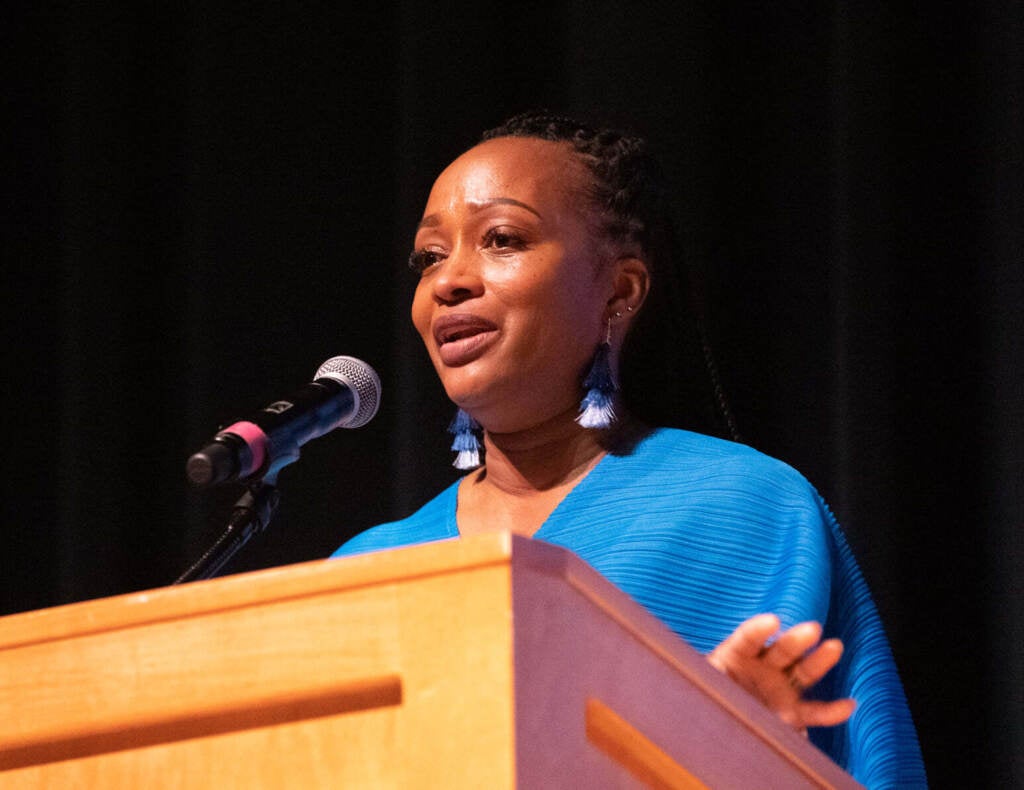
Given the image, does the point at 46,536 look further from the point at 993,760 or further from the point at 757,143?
the point at 993,760

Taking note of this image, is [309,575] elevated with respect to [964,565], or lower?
elevated

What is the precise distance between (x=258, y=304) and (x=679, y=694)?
177cm

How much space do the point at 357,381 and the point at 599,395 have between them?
0.43m

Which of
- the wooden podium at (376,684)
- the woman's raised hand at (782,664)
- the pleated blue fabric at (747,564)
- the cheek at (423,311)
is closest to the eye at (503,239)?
the cheek at (423,311)

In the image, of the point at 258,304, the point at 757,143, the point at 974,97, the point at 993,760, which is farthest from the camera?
the point at 258,304

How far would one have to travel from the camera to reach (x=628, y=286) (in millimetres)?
1933

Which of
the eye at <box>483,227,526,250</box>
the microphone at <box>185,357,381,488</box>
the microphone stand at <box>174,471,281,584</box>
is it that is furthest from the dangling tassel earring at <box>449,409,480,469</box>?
the microphone stand at <box>174,471,281,584</box>

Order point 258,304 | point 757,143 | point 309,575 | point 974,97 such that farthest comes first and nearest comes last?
point 258,304, point 757,143, point 974,97, point 309,575

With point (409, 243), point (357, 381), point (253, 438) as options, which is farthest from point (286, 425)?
point (409, 243)

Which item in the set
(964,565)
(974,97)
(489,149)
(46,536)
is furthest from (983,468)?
(46,536)

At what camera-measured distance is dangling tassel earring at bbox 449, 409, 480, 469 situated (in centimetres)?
192

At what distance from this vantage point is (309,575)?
744mm

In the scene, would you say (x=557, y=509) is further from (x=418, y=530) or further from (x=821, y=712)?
(x=821, y=712)

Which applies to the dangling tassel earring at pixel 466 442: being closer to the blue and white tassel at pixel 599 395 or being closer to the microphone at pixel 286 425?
the blue and white tassel at pixel 599 395
